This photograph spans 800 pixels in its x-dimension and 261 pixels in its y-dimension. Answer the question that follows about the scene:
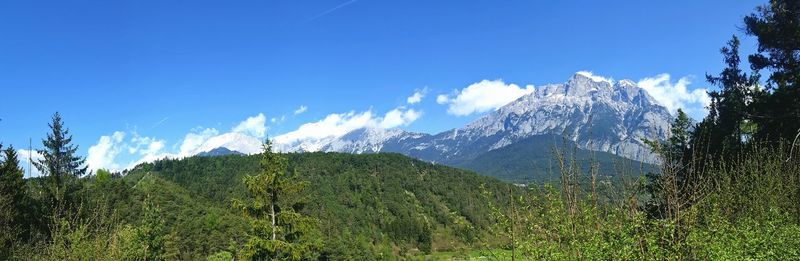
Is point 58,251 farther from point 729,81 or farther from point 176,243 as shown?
point 176,243

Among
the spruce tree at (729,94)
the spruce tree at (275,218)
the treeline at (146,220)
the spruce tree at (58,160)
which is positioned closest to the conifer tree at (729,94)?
the spruce tree at (729,94)

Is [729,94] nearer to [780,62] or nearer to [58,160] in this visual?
[780,62]

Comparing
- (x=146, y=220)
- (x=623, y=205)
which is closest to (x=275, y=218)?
(x=623, y=205)

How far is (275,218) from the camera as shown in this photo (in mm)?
24172

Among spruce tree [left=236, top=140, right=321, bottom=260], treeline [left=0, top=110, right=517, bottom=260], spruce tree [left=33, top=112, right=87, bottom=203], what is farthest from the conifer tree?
spruce tree [left=33, top=112, right=87, bottom=203]

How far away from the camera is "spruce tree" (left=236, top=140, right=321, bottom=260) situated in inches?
920

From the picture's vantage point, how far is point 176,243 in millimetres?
95875

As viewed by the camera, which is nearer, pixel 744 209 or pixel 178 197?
pixel 744 209

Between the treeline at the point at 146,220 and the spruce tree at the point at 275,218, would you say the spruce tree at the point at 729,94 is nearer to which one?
the treeline at the point at 146,220

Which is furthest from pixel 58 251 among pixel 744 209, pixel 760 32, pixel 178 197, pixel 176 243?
pixel 178 197

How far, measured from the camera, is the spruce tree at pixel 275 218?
76.7 ft

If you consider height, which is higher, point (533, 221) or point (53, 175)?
point (53, 175)

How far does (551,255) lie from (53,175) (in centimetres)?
5429

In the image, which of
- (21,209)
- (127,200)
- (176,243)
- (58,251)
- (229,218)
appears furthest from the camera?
(229,218)
